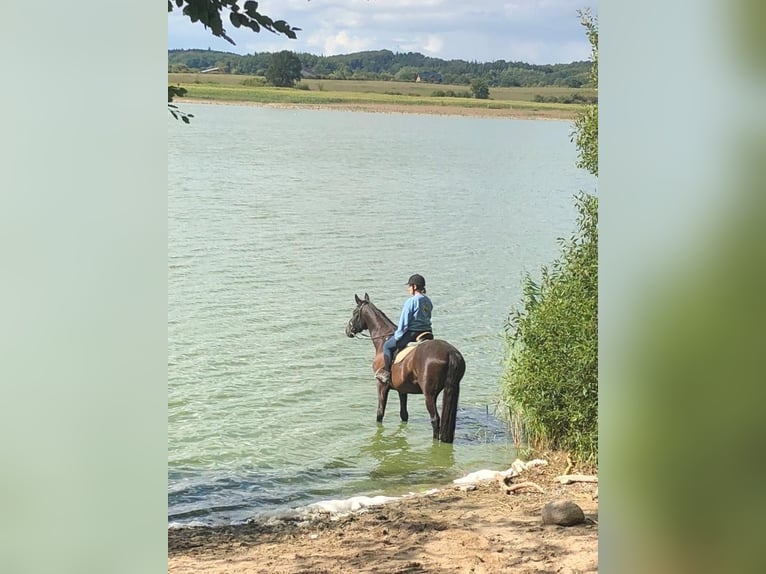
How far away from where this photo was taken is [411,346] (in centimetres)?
559

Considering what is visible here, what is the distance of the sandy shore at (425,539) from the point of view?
3.79m

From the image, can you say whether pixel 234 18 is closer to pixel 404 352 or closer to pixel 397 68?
pixel 404 352

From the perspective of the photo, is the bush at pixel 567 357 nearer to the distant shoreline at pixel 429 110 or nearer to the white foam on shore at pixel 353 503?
the white foam on shore at pixel 353 503

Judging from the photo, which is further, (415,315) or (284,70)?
(284,70)

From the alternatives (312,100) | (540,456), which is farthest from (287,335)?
(312,100)

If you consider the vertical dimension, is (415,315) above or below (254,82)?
below

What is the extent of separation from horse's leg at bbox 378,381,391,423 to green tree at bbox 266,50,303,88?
398 centimetres

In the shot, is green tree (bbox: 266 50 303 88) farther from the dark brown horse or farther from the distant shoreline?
the dark brown horse

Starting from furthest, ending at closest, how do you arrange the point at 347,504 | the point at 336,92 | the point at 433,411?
the point at 336,92, the point at 433,411, the point at 347,504

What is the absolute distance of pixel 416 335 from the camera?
5.58 m

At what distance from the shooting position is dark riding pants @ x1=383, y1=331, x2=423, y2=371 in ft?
18.3

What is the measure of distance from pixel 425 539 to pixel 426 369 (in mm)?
1500

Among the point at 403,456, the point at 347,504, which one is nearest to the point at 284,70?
the point at 403,456

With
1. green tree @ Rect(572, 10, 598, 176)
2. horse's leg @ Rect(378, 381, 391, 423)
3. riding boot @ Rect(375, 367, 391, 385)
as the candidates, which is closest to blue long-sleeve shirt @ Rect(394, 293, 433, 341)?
riding boot @ Rect(375, 367, 391, 385)
